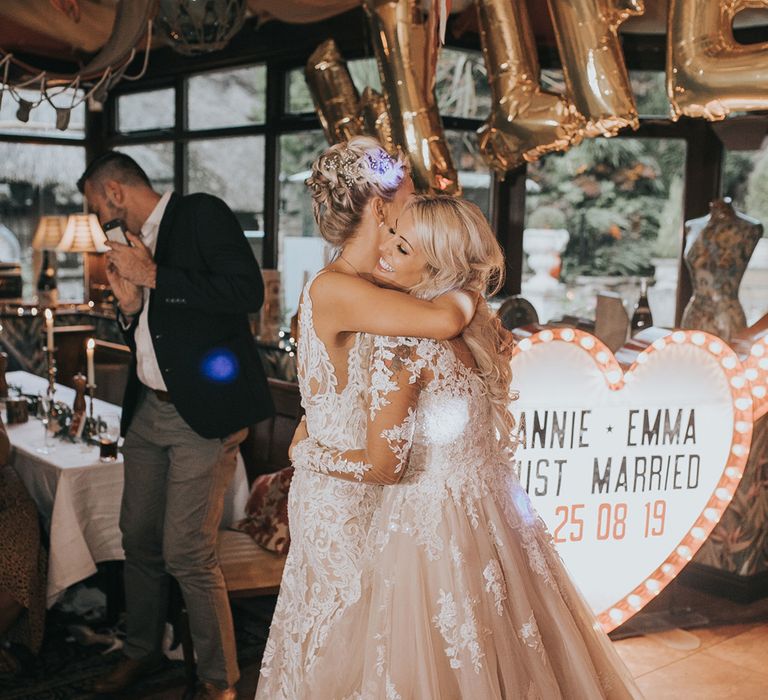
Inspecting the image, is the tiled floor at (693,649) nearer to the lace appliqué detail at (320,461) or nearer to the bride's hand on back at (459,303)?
the lace appliqué detail at (320,461)

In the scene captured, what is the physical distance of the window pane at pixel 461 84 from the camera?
214 inches

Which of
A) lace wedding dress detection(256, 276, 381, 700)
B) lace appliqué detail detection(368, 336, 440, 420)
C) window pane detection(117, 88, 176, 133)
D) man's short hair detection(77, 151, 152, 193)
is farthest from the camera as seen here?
window pane detection(117, 88, 176, 133)

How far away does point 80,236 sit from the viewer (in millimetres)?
6965

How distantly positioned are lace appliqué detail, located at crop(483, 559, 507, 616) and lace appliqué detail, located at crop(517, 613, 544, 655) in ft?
0.21

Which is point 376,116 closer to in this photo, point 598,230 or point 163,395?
point 163,395

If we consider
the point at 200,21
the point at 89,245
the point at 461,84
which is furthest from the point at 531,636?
the point at 89,245

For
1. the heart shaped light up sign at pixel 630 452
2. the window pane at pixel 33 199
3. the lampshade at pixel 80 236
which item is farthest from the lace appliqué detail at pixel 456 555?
the window pane at pixel 33 199

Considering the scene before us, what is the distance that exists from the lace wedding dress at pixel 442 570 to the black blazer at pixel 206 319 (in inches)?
26.4

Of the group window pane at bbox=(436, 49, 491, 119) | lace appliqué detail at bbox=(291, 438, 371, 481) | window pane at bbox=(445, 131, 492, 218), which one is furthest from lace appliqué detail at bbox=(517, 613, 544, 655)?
window pane at bbox=(436, 49, 491, 119)

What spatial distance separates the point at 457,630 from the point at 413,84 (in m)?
1.91

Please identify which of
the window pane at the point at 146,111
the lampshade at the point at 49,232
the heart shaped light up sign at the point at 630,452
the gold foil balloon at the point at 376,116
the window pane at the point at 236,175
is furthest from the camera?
the window pane at the point at 146,111

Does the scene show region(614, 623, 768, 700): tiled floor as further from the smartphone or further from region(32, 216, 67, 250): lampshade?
region(32, 216, 67, 250): lampshade

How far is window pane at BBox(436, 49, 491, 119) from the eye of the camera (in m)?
5.43

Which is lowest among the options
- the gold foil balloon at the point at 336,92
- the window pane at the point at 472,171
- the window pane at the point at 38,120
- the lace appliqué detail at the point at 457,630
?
the lace appliqué detail at the point at 457,630
